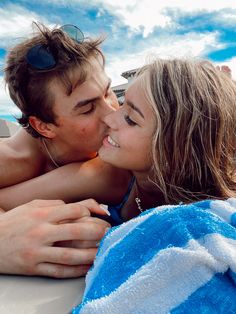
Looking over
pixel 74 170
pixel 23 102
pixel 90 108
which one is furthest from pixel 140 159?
pixel 23 102

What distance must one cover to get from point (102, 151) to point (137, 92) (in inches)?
11.3

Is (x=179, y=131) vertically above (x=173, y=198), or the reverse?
(x=179, y=131)

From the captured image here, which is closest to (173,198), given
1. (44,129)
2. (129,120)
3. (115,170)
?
(129,120)

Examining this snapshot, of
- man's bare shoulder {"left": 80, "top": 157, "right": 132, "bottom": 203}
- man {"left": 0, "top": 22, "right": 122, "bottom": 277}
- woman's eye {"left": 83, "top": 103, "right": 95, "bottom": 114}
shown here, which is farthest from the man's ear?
man's bare shoulder {"left": 80, "top": 157, "right": 132, "bottom": 203}

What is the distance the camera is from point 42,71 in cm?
187

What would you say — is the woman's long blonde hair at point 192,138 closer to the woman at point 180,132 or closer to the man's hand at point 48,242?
the woman at point 180,132

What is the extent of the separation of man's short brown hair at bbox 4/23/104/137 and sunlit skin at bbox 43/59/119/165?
0.04m

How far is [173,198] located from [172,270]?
63 cm

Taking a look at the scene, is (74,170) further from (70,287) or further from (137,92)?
(70,287)

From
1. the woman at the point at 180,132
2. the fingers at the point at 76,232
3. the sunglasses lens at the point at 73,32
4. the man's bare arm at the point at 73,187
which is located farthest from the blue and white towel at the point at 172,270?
the sunglasses lens at the point at 73,32

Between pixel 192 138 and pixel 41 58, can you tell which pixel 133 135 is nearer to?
pixel 192 138

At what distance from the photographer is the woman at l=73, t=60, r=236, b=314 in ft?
2.00

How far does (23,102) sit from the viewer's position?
6.65 ft

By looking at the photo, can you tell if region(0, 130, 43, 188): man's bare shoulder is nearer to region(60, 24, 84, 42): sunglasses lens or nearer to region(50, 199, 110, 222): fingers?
region(60, 24, 84, 42): sunglasses lens
